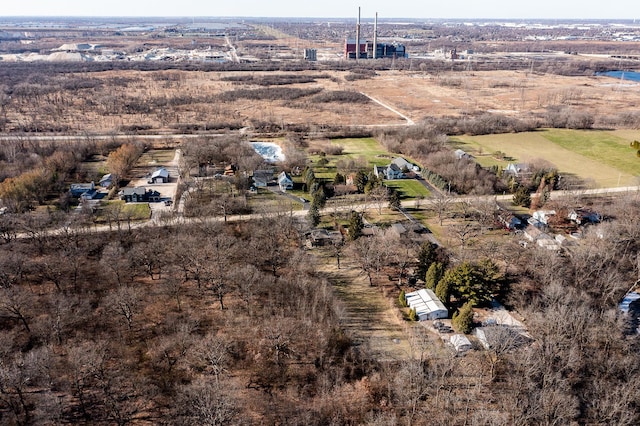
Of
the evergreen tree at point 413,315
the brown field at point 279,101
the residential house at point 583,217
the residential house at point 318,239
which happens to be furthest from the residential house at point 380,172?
the evergreen tree at point 413,315

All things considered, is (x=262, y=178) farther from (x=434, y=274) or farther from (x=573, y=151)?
(x=573, y=151)

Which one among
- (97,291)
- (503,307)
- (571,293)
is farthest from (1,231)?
(571,293)

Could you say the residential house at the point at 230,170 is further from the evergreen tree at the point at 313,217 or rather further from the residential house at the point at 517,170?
the residential house at the point at 517,170

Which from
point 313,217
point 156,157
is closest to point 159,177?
point 156,157

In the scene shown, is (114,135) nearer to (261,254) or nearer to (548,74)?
(261,254)

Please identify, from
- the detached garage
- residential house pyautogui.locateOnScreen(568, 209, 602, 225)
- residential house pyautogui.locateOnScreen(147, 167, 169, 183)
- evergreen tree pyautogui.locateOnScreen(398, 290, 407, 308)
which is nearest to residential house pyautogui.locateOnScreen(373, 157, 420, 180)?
residential house pyautogui.locateOnScreen(568, 209, 602, 225)
